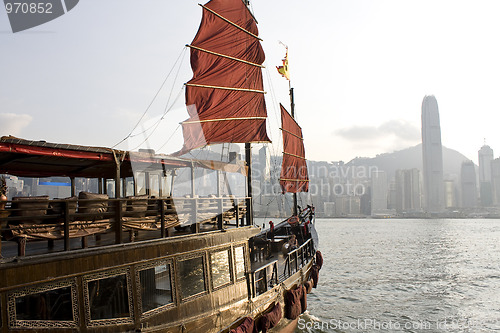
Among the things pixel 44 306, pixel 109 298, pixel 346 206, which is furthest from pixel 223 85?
pixel 346 206

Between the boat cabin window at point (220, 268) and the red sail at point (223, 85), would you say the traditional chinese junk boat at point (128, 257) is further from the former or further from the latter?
the red sail at point (223, 85)

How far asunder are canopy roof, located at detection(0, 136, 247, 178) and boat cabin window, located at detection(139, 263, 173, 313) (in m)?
2.17

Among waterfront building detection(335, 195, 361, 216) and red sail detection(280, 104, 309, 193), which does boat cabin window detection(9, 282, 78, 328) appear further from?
waterfront building detection(335, 195, 361, 216)

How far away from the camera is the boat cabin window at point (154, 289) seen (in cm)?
633

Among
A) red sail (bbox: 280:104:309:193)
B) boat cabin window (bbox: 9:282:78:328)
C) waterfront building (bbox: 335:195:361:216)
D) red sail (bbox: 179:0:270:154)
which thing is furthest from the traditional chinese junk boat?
waterfront building (bbox: 335:195:361:216)

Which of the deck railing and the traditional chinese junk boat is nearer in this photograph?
the traditional chinese junk boat

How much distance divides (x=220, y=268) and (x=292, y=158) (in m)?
22.7

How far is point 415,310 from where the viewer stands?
1728cm

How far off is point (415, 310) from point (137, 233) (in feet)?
48.3

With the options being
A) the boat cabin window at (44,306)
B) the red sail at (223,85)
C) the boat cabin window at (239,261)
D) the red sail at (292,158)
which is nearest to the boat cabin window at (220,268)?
the boat cabin window at (239,261)

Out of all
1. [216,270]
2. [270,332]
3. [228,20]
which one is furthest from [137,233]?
[228,20]

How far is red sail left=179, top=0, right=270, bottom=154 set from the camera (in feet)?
52.6

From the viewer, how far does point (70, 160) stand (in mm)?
7375

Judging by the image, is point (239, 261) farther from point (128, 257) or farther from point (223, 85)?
point (223, 85)
